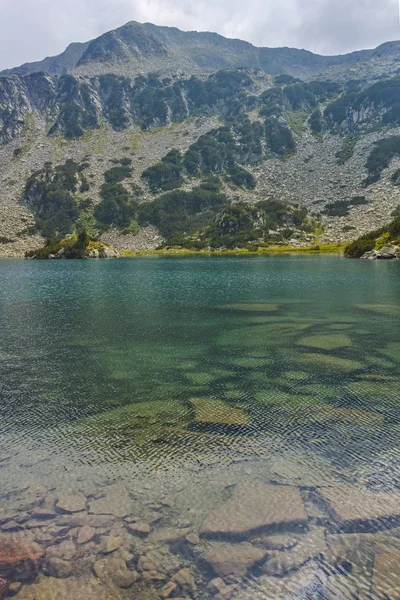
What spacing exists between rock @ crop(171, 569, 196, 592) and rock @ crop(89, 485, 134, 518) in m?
2.07

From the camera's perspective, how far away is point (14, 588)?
6688mm

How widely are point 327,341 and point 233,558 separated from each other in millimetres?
18594

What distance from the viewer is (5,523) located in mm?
8375

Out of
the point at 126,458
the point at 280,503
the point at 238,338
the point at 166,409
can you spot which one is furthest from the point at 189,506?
the point at 238,338

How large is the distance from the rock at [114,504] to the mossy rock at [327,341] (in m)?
16.3

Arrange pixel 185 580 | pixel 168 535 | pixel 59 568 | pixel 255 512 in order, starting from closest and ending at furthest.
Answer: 1. pixel 185 580
2. pixel 59 568
3. pixel 168 535
4. pixel 255 512

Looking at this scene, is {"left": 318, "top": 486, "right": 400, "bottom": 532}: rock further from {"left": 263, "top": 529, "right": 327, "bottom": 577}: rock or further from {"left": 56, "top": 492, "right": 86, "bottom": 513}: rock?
{"left": 56, "top": 492, "right": 86, "bottom": 513}: rock

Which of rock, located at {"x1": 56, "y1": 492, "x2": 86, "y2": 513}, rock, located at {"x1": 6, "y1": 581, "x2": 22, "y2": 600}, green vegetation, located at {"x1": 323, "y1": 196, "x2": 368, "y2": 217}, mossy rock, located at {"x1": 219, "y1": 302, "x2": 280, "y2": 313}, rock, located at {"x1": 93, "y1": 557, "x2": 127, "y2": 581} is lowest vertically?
mossy rock, located at {"x1": 219, "y1": 302, "x2": 280, "y2": 313}

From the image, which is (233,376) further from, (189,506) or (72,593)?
(72,593)

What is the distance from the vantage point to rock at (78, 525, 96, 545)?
7833mm

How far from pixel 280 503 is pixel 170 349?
1455cm

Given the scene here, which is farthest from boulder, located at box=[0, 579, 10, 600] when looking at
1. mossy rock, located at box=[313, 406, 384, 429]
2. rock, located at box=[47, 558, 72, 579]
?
mossy rock, located at box=[313, 406, 384, 429]

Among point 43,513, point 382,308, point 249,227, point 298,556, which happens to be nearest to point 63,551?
point 43,513

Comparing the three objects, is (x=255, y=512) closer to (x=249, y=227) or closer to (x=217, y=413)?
(x=217, y=413)
